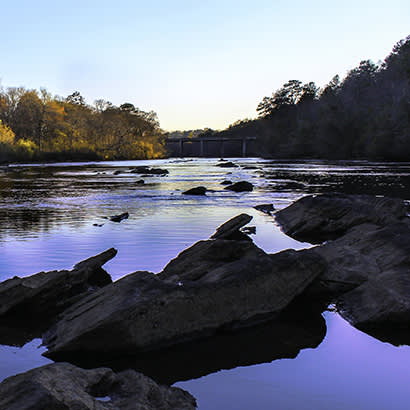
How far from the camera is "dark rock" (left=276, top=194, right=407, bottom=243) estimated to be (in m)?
15.1

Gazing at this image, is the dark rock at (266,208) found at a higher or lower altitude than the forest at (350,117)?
lower

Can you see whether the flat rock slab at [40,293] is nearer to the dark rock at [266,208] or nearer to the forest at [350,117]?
the dark rock at [266,208]

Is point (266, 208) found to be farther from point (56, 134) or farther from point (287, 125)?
point (287, 125)

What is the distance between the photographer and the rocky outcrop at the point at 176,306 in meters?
6.18

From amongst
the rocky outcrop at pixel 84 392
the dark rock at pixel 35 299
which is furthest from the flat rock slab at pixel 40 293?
the rocky outcrop at pixel 84 392

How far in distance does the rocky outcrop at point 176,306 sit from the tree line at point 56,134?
275 feet

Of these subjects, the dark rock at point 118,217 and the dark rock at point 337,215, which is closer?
the dark rock at point 337,215

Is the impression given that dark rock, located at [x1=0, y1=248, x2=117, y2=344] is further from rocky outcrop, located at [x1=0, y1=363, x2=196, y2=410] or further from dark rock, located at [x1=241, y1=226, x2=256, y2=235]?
dark rock, located at [x1=241, y1=226, x2=256, y2=235]

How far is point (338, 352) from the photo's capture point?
6.90 metres

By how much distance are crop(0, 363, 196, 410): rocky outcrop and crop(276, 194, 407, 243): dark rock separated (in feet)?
34.9

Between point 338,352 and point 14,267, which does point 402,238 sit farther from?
point 14,267

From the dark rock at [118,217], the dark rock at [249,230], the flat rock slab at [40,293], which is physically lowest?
the dark rock at [118,217]

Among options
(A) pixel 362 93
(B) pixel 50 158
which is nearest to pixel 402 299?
(B) pixel 50 158

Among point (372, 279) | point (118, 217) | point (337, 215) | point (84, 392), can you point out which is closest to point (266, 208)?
point (118, 217)
